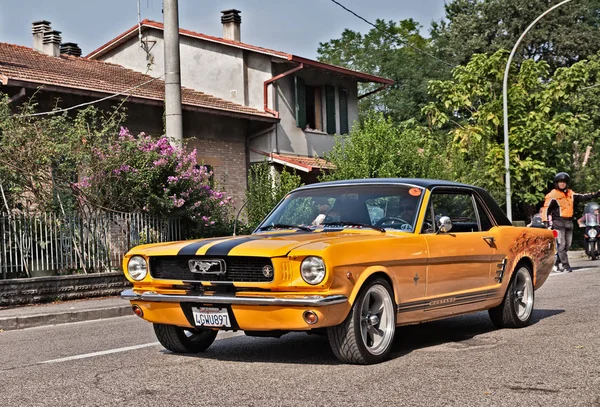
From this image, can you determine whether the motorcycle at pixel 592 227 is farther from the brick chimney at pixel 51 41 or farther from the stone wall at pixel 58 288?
the brick chimney at pixel 51 41

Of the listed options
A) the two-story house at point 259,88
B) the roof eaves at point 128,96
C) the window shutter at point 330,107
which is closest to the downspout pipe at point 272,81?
the two-story house at point 259,88

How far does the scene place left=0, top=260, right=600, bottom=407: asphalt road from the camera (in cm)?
582

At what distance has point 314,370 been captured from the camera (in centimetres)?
687

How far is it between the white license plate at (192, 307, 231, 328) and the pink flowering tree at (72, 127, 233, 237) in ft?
32.3

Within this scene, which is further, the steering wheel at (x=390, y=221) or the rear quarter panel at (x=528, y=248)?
the rear quarter panel at (x=528, y=248)

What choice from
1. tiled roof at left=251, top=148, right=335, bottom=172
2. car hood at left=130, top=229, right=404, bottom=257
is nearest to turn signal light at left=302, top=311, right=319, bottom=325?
car hood at left=130, top=229, right=404, bottom=257

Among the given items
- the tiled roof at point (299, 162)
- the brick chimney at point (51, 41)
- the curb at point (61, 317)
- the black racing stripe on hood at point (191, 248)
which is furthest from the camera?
the brick chimney at point (51, 41)

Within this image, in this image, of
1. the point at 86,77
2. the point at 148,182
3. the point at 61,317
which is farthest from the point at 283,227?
the point at 86,77

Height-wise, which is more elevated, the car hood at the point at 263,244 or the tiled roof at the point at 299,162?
the tiled roof at the point at 299,162

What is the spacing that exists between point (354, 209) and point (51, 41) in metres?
21.3

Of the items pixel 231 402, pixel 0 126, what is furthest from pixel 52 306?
pixel 231 402

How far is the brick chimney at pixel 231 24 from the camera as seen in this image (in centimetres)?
3122

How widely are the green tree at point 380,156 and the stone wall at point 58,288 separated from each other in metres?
9.21

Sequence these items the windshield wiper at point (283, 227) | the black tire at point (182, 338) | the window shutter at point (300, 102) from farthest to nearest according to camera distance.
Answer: the window shutter at point (300, 102) < the windshield wiper at point (283, 227) < the black tire at point (182, 338)
